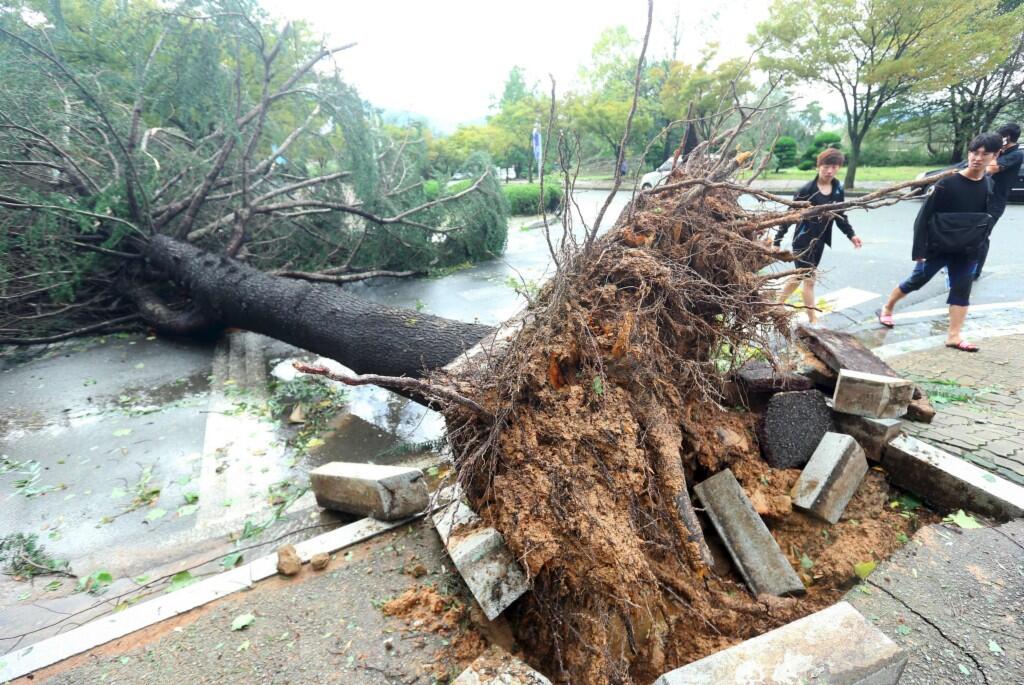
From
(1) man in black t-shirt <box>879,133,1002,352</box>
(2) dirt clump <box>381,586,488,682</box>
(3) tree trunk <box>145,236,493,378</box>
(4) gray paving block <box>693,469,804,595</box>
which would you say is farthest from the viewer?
→ (1) man in black t-shirt <box>879,133,1002,352</box>

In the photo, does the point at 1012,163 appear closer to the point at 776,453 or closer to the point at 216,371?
the point at 776,453

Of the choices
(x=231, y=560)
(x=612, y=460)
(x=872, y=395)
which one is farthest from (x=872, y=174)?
(x=231, y=560)

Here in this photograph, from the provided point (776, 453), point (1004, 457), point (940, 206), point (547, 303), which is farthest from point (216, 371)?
point (940, 206)

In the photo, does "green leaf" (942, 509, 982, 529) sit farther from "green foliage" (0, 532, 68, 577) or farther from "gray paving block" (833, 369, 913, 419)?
"green foliage" (0, 532, 68, 577)

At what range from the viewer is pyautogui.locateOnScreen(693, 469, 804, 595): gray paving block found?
2.39m

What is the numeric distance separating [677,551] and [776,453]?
1.13 m

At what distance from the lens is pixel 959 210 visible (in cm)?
415

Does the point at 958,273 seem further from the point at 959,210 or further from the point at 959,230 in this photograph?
Result: the point at 959,210

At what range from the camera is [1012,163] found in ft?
15.8

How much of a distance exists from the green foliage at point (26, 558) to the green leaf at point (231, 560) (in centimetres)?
92

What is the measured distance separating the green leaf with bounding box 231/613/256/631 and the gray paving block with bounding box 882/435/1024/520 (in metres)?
3.56

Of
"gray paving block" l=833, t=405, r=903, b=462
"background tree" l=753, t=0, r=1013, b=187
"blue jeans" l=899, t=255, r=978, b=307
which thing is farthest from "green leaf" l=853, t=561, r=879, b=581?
"background tree" l=753, t=0, r=1013, b=187

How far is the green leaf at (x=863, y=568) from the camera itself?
2414mm

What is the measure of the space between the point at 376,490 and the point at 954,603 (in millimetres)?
2729
